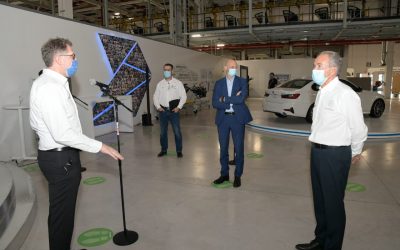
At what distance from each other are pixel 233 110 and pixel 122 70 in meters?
5.20

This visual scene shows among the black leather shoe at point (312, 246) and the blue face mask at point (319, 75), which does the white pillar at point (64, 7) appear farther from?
the black leather shoe at point (312, 246)

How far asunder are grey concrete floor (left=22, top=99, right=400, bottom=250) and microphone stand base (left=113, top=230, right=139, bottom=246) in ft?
0.16

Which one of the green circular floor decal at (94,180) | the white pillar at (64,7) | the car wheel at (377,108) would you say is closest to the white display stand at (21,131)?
the green circular floor decal at (94,180)

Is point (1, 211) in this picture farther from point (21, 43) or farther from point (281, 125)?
point (281, 125)

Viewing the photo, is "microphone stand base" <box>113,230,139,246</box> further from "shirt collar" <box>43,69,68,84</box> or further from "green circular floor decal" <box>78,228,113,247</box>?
"shirt collar" <box>43,69,68,84</box>

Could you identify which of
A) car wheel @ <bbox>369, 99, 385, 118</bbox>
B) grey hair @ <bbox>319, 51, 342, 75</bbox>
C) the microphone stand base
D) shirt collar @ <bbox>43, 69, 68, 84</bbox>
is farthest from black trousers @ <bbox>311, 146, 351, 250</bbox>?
car wheel @ <bbox>369, 99, 385, 118</bbox>

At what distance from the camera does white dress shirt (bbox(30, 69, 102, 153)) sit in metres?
1.67

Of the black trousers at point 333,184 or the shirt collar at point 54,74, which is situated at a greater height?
the shirt collar at point 54,74

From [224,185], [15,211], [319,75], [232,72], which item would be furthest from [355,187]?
[15,211]

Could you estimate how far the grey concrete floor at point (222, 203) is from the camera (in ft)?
8.13

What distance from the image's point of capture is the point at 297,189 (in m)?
3.58

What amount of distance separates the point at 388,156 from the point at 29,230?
530 cm

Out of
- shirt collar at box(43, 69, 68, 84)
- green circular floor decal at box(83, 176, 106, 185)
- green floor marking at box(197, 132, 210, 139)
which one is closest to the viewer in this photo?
shirt collar at box(43, 69, 68, 84)

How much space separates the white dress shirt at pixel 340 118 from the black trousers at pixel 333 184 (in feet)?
0.24
